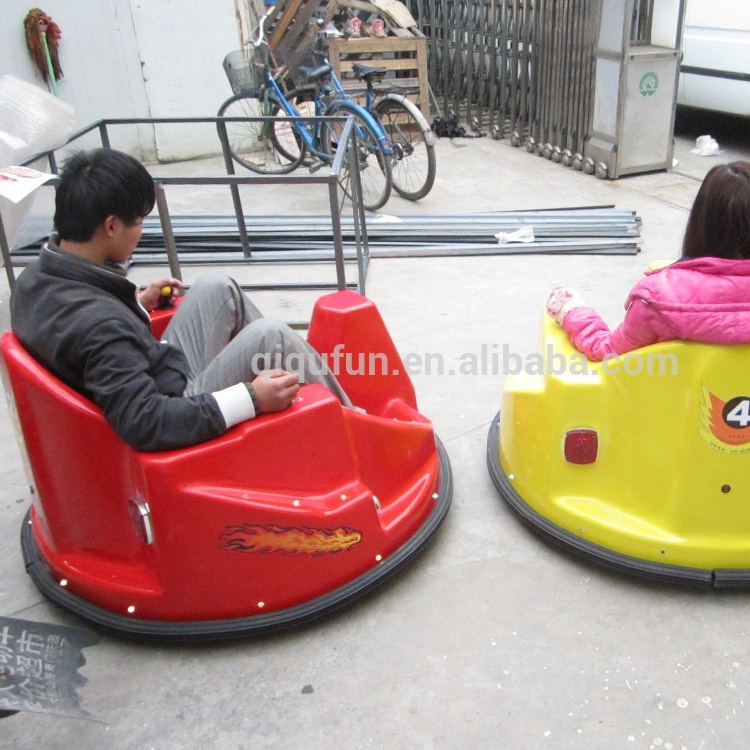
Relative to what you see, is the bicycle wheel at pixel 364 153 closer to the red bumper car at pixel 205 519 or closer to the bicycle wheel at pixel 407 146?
the bicycle wheel at pixel 407 146

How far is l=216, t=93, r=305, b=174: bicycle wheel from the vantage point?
655cm

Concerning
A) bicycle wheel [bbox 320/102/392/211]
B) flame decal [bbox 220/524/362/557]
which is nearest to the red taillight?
flame decal [bbox 220/524/362/557]

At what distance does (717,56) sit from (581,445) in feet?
19.9

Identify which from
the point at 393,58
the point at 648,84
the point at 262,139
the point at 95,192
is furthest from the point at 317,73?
the point at 95,192

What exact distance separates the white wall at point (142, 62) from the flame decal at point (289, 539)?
5913mm

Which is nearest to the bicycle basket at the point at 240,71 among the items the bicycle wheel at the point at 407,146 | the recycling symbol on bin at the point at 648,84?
the bicycle wheel at the point at 407,146

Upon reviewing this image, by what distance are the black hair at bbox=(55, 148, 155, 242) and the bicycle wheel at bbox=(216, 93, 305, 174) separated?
4.45 meters

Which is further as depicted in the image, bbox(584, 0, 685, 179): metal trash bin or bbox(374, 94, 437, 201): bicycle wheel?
bbox(584, 0, 685, 179): metal trash bin

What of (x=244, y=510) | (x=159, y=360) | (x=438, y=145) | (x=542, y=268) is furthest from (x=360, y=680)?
(x=438, y=145)

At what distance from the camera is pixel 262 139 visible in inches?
292

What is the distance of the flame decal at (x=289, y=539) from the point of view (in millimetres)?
1958

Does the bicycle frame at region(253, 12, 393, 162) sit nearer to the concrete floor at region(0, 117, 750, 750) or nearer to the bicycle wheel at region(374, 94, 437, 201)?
the bicycle wheel at region(374, 94, 437, 201)

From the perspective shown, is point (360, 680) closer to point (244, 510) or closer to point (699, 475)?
point (244, 510)

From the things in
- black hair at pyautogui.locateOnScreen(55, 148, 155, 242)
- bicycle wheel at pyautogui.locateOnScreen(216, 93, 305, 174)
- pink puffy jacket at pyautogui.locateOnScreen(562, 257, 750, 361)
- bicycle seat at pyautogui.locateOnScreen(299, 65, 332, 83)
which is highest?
black hair at pyautogui.locateOnScreen(55, 148, 155, 242)
